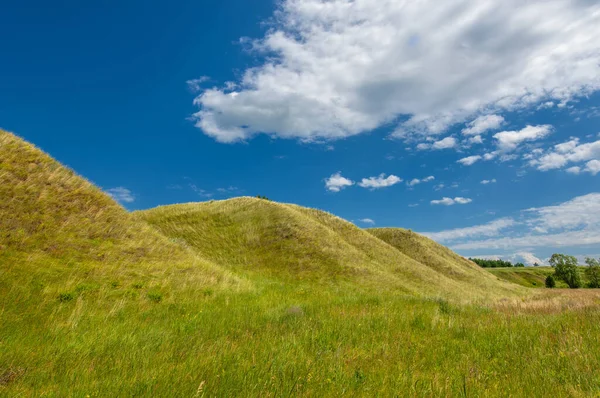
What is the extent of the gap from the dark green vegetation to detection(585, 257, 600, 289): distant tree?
12550 cm

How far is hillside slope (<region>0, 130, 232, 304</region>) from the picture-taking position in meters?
13.1

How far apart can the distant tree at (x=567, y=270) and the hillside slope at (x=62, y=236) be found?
439 ft

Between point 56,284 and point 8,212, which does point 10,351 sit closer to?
point 56,284

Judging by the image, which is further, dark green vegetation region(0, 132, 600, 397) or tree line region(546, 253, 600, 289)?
tree line region(546, 253, 600, 289)

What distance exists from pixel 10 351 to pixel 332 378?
18.9 feet

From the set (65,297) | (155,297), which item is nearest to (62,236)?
(65,297)

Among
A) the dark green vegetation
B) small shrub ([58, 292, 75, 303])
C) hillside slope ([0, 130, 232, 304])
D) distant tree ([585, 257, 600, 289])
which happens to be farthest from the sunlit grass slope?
distant tree ([585, 257, 600, 289])

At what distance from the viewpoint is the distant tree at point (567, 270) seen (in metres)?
107

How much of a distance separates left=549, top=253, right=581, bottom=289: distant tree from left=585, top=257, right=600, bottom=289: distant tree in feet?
9.64

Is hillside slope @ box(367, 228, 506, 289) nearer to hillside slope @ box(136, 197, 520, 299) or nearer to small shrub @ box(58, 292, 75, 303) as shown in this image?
hillside slope @ box(136, 197, 520, 299)

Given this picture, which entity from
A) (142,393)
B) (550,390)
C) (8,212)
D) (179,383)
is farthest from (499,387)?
(8,212)

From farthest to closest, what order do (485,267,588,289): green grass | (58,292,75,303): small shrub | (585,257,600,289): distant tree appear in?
(485,267,588,289): green grass, (585,257,600,289): distant tree, (58,292,75,303): small shrub

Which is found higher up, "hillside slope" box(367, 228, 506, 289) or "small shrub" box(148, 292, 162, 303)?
"hillside slope" box(367, 228, 506, 289)

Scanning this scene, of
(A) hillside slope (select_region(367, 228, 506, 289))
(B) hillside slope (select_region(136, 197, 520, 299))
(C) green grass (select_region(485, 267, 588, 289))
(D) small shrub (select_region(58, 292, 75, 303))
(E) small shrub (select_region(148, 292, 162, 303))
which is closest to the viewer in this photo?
(D) small shrub (select_region(58, 292, 75, 303))
